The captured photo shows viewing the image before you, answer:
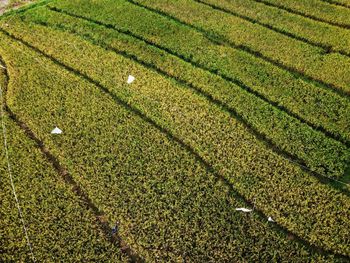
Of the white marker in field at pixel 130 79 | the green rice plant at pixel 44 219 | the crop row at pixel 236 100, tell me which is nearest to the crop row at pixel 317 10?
the crop row at pixel 236 100

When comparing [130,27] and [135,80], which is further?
[130,27]

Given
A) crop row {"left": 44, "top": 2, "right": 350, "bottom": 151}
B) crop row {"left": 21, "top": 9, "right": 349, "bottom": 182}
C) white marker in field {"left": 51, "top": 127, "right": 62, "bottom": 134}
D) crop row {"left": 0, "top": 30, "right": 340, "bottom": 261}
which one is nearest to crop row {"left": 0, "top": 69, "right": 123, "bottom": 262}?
crop row {"left": 0, "top": 30, "right": 340, "bottom": 261}

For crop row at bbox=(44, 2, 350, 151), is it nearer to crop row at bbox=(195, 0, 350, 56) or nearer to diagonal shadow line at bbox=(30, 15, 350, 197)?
diagonal shadow line at bbox=(30, 15, 350, 197)

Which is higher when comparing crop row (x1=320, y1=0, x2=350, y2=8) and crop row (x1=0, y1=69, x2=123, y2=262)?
crop row (x1=320, y1=0, x2=350, y2=8)

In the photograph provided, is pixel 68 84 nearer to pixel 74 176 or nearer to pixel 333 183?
pixel 74 176

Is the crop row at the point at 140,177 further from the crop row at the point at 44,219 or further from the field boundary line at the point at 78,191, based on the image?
the crop row at the point at 44,219

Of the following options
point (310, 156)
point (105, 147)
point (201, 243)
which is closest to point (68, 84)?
point (105, 147)

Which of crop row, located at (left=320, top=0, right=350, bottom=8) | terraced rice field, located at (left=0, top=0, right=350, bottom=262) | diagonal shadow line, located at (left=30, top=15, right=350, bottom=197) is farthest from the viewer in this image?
crop row, located at (left=320, top=0, right=350, bottom=8)
